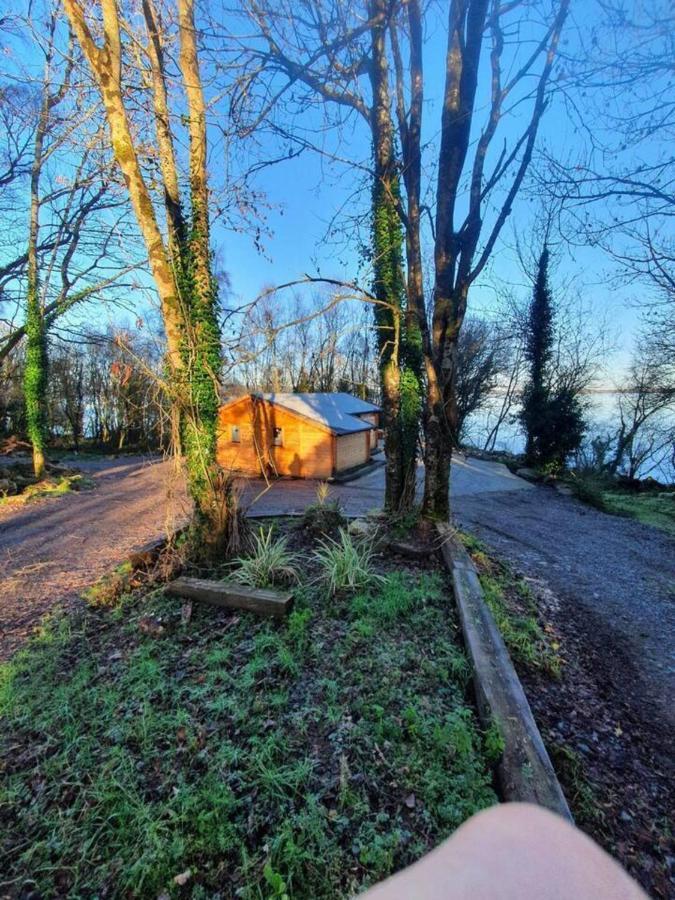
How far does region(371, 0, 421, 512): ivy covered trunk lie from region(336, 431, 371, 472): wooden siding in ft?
26.1

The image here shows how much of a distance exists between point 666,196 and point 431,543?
6032 millimetres

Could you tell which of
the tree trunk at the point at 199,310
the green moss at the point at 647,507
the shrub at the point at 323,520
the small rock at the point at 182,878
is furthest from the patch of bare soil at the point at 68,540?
the green moss at the point at 647,507

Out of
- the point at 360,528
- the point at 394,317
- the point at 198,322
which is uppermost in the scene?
the point at 394,317

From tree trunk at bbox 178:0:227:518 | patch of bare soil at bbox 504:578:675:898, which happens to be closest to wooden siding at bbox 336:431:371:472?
tree trunk at bbox 178:0:227:518

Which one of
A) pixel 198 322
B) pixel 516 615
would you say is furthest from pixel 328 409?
pixel 516 615

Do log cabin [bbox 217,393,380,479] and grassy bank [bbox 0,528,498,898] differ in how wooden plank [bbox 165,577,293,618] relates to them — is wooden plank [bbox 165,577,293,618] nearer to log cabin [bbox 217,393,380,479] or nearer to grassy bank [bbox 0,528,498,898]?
grassy bank [bbox 0,528,498,898]

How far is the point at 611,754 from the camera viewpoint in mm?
2391

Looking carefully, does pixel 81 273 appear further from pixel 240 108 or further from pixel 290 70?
pixel 290 70

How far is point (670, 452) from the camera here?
47.8 feet

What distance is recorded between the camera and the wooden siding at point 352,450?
14.8 m

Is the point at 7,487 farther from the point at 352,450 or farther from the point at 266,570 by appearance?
the point at 352,450

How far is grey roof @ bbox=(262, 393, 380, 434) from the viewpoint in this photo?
48.1 feet

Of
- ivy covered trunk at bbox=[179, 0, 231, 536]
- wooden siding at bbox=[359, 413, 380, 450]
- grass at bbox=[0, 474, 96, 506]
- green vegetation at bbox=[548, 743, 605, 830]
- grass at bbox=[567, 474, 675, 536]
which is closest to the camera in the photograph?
green vegetation at bbox=[548, 743, 605, 830]

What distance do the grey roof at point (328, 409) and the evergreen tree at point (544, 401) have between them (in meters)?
6.78
